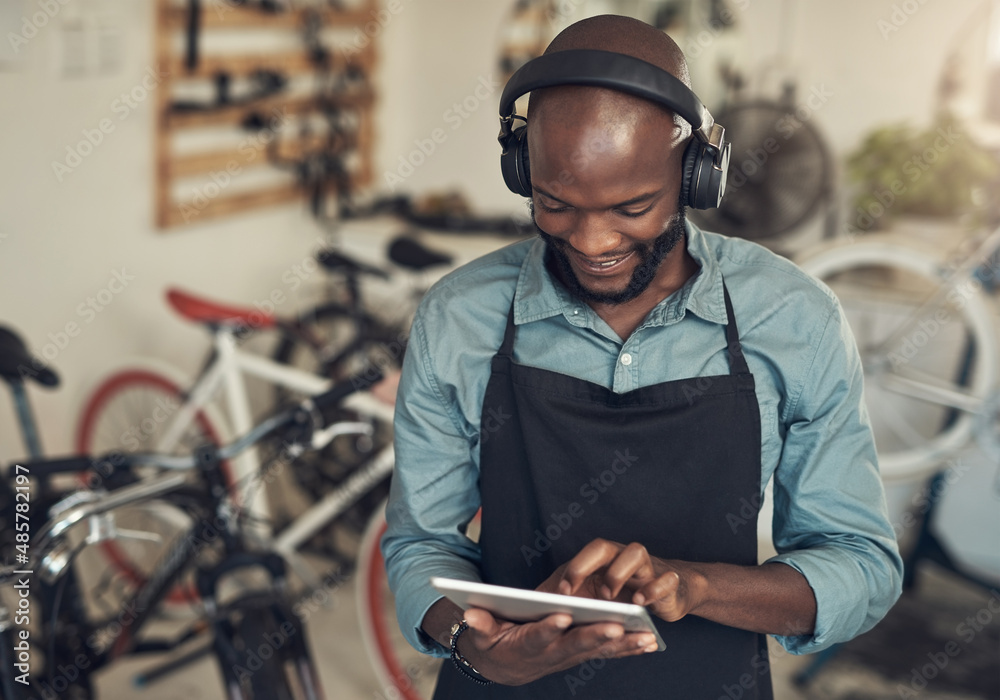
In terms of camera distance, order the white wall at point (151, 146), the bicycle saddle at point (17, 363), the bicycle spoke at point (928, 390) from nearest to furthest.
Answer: the bicycle saddle at point (17, 363), the white wall at point (151, 146), the bicycle spoke at point (928, 390)

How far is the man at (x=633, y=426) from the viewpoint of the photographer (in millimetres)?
964

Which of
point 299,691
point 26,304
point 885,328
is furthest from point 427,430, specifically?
point 885,328

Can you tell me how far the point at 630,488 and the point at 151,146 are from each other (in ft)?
7.80

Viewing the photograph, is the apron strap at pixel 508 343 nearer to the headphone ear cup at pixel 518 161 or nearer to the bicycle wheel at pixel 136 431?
the headphone ear cup at pixel 518 161

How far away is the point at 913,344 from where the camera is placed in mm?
3053

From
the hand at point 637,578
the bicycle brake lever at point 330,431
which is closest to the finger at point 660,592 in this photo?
the hand at point 637,578

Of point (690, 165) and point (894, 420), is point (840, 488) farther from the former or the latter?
point (894, 420)

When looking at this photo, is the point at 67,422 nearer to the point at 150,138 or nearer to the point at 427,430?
the point at 150,138

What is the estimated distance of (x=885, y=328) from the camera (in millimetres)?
3109

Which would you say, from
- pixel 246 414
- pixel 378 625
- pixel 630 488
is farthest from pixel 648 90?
pixel 246 414

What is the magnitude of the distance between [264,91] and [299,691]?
2124 mm

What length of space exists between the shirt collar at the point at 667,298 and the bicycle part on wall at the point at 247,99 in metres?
2.20

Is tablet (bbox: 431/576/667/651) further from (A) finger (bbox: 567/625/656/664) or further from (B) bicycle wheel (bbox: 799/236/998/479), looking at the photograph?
(B) bicycle wheel (bbox: 799/236/998/479)

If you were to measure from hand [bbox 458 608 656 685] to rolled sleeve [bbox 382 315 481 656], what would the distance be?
116 millimetres
